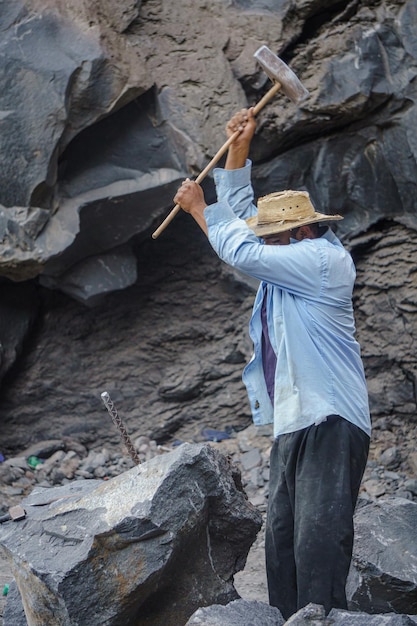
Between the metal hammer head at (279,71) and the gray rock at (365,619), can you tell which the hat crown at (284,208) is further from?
the gray rock at (365,619)

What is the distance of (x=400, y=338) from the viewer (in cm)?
614

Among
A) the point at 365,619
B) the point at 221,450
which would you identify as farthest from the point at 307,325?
the point at 221,450

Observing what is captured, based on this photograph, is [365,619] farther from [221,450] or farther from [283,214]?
[221,450]

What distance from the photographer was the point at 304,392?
10.3 feet

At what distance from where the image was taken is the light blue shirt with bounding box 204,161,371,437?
3152 millimetres

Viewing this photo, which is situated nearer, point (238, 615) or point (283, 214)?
point (238, 615)

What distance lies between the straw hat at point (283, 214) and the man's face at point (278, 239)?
0.03 meters

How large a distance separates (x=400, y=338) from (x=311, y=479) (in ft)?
10.5

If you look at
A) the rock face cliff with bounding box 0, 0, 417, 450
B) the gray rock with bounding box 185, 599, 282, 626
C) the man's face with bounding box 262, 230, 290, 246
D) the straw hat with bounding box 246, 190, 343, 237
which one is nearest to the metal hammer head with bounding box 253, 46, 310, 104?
the straw hat with bounding box 246, 190, 343, 237

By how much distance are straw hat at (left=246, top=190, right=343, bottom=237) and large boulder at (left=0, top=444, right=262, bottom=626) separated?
96 cm

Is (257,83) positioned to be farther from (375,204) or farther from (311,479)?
(311,479)

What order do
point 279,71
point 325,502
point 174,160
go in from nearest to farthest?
point 325,502, point 279,71, point 174,160

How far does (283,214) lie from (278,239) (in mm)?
105

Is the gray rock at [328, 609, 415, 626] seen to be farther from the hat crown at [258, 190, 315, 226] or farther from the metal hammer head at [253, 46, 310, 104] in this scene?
the metal hammer head at [253, 46, 310, 104]
